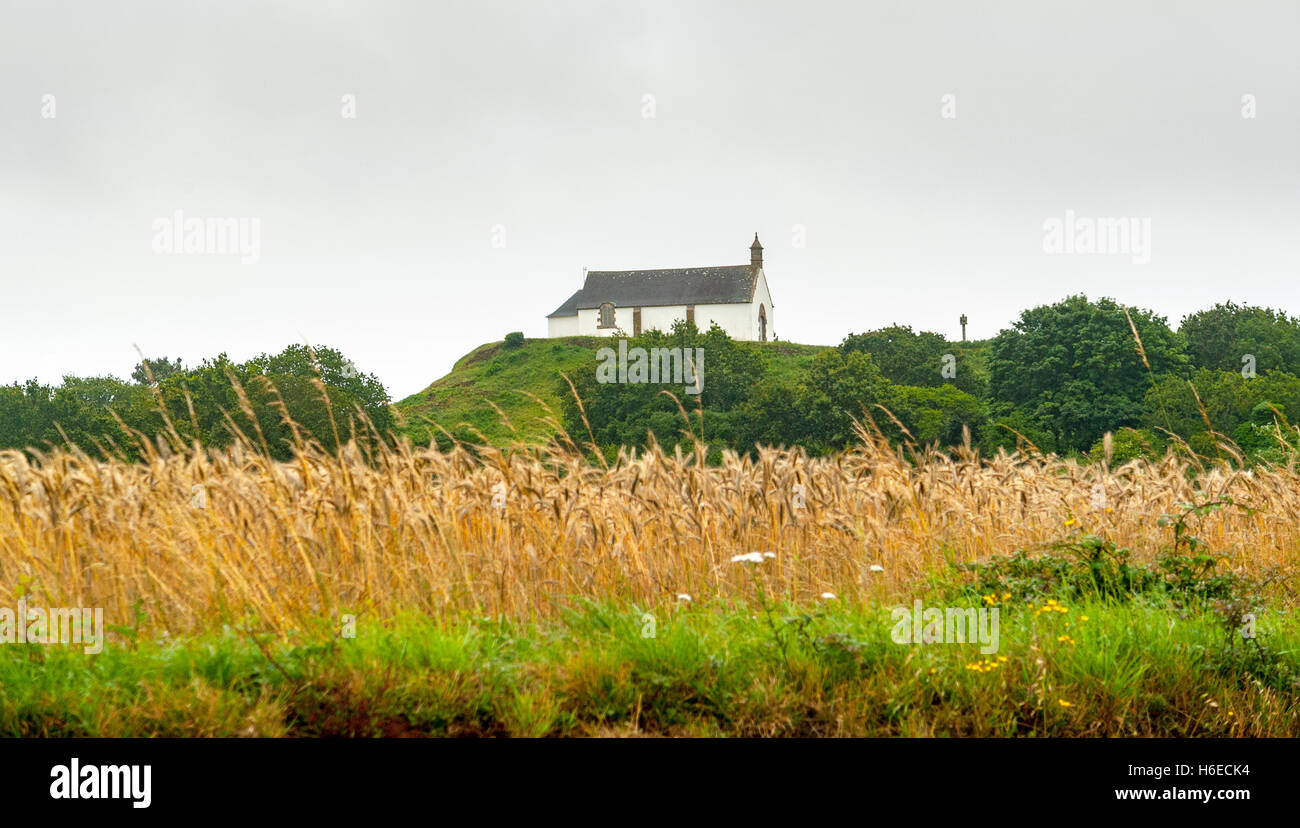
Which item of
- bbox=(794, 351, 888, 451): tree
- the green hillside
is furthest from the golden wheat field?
the green hillside

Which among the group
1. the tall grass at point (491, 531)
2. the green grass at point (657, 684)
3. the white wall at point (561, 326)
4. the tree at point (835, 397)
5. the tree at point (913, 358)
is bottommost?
the green grass at point (657, 684)

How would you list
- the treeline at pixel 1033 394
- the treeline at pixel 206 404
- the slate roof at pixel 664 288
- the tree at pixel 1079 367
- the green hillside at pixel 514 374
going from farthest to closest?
1. the slate roof at pixel 664 288
2. the green hillside at pixel 514 374
3. the tree at pixel 1079 367
4. the treeline at pixel 1033 394
5. the treeline at pixel 206 404

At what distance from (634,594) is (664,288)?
10440cm

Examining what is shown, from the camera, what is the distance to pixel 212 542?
6246 mm

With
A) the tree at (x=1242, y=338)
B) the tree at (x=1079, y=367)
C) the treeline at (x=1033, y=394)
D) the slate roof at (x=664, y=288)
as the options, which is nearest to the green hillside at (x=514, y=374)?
the slate roof at (x=664, y=288)

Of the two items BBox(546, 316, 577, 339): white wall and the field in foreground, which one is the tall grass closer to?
the field in foreground

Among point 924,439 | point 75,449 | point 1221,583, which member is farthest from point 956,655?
point 924,439

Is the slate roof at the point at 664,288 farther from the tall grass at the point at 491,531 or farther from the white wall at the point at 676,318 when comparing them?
the tall grass at the point at 491,531

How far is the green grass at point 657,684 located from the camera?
4.42 metres

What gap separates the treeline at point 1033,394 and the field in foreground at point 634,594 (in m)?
44.4

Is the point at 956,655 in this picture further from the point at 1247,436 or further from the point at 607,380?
the point at 607,380

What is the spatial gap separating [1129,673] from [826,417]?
58115 mm

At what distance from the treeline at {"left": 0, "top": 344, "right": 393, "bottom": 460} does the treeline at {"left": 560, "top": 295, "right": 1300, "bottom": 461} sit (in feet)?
46.7

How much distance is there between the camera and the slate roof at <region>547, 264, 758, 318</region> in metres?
107
